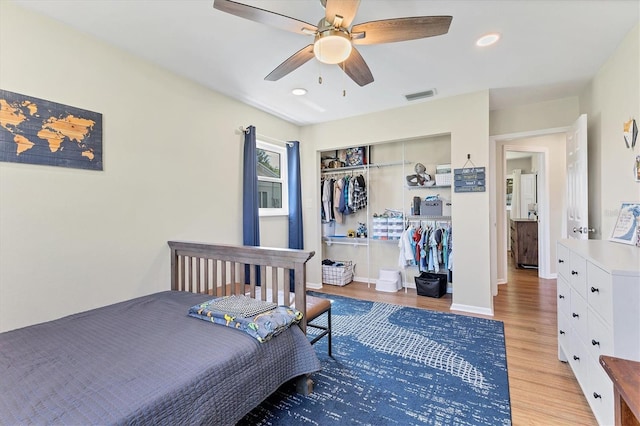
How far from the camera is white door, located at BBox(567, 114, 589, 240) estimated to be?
2.76 meters

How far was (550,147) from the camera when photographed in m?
4.88

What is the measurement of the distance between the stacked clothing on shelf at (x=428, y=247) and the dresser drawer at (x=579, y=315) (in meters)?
1.74

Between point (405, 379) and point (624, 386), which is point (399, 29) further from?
point (405, 379)

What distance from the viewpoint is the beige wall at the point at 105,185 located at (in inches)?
73.4

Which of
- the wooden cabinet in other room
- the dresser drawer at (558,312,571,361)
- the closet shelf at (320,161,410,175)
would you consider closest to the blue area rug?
the dresser drawer at (558,312,571,361)

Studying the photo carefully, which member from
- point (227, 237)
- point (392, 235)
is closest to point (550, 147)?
point (392, 235)

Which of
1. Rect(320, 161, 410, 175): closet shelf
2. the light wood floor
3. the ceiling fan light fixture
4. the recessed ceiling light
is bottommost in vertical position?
the light wood floor

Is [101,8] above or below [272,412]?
above

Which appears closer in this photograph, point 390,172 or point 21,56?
point 21,56

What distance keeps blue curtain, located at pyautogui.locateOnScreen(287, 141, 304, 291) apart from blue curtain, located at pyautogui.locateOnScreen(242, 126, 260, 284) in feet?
2.75

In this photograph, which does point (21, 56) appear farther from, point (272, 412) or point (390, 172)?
point (390, 172)

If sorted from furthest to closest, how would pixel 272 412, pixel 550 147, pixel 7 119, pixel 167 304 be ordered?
pixel 550 147 < pixel 167 304 < pixel 7 119 < pixel 272 412

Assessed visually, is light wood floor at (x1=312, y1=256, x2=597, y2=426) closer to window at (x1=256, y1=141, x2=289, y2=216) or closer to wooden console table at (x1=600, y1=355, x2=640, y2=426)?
wooden console table at (x1=600, y1=355, x2=640, y2=426)

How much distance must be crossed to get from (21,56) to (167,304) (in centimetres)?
188
